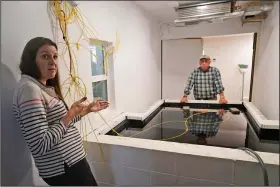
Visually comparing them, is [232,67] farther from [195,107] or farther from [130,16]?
[130,16]

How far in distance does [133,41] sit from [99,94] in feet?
0.62

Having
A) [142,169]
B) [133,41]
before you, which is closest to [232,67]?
[133,41]

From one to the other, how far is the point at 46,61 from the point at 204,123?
2.07 ft

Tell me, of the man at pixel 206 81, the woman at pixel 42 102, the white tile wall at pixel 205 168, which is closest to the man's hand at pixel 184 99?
the man at pixel 206 81

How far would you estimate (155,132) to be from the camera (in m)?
0.71

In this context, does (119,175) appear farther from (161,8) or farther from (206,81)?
(161,8)

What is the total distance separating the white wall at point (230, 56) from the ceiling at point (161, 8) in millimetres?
127

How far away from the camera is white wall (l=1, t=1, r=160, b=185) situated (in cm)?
29

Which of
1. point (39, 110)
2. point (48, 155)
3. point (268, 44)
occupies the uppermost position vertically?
point (268, 44)

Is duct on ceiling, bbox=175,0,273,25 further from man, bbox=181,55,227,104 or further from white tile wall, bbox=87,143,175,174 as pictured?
white tile wall, bbox=87,143,175,174

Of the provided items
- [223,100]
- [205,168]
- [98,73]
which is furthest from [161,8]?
[205,168]

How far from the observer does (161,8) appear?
40 centimetres

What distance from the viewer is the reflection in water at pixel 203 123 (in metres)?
0.62

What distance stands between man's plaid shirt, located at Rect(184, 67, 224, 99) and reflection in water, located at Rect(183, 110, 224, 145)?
13 cm
